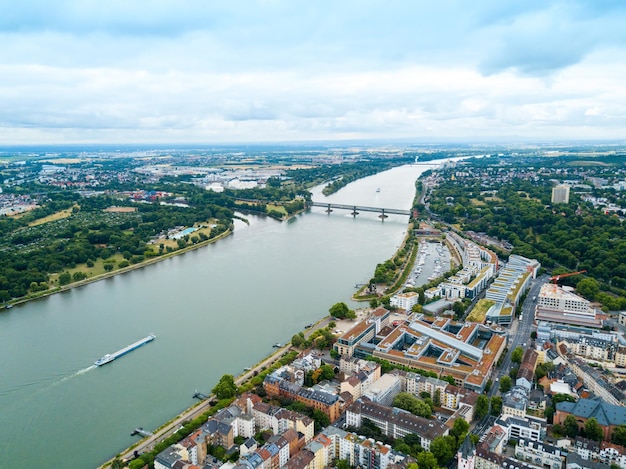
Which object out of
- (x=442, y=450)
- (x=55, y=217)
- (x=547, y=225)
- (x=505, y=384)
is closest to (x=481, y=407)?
(x=505, y=384)

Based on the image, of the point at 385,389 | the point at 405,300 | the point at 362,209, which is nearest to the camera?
the point at 385,389

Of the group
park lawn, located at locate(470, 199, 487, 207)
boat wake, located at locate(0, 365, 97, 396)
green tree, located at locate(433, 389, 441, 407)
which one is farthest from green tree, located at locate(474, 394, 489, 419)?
park lawn, located at locate(470, 199, 487, 207)

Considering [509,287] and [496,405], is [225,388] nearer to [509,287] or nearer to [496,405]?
[496,405]

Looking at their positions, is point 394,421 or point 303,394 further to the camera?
point 303,394

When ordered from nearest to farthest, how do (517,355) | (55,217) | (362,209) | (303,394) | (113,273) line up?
1. (303,394)
2. (517,355)
3. (113,273)
4. (55,217)
5. (362,209)

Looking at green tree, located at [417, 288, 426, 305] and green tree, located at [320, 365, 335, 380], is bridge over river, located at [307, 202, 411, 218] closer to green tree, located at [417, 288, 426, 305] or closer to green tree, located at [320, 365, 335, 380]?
green tree, located at [417, 288, 426, 305]

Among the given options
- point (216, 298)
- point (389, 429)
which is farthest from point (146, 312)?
point (389, 429)

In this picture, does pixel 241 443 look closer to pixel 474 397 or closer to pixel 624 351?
pixel 474 397
